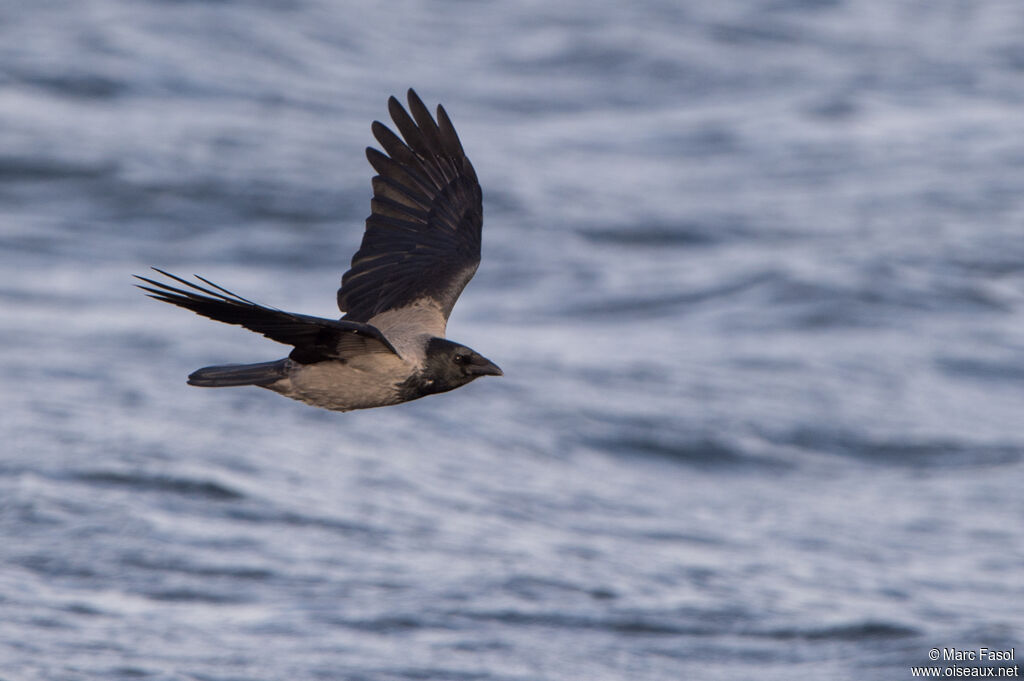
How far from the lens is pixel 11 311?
19656 millimetres

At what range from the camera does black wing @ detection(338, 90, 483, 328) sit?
806cm

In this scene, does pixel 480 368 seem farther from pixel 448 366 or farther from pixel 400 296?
pixel 400 296

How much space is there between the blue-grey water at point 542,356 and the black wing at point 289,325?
6845mm

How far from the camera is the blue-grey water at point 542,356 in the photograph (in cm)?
1466

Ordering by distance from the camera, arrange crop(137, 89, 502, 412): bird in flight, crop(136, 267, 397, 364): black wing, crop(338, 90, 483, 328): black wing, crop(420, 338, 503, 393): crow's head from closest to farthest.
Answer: crop(136, 267, 397, 364): black wing, crop(137, 89, 502, 412): bird in flight, crop(420, 338, 503, 393): crow's head, crop(338, 90, 483, 328): black wing

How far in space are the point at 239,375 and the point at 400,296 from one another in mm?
1143

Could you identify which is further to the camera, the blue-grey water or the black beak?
the blue-grey water

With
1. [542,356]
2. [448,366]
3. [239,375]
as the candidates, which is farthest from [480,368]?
[542,356]

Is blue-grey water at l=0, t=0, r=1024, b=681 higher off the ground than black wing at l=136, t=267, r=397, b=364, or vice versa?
blue-grey water at l=0, t=0, r=1024, b=681

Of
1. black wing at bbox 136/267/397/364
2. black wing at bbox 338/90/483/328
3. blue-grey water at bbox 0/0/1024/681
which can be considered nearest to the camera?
black wing at bbox 136/267/397/364

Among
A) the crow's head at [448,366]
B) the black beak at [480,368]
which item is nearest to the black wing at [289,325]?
Result: the crow's head at [448,366]

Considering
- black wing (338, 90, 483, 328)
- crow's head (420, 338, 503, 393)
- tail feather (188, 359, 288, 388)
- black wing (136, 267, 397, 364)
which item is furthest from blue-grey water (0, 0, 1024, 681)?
black wing (136, 267, 397, 364)

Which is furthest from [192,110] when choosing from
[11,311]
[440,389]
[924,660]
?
[440,389]

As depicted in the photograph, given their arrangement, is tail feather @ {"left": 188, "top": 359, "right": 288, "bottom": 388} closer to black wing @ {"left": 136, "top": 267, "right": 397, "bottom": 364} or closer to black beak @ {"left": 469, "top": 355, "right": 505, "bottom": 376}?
black wing @ {"left": 136, "top": 267, "right": 397, "bottom": 364}
